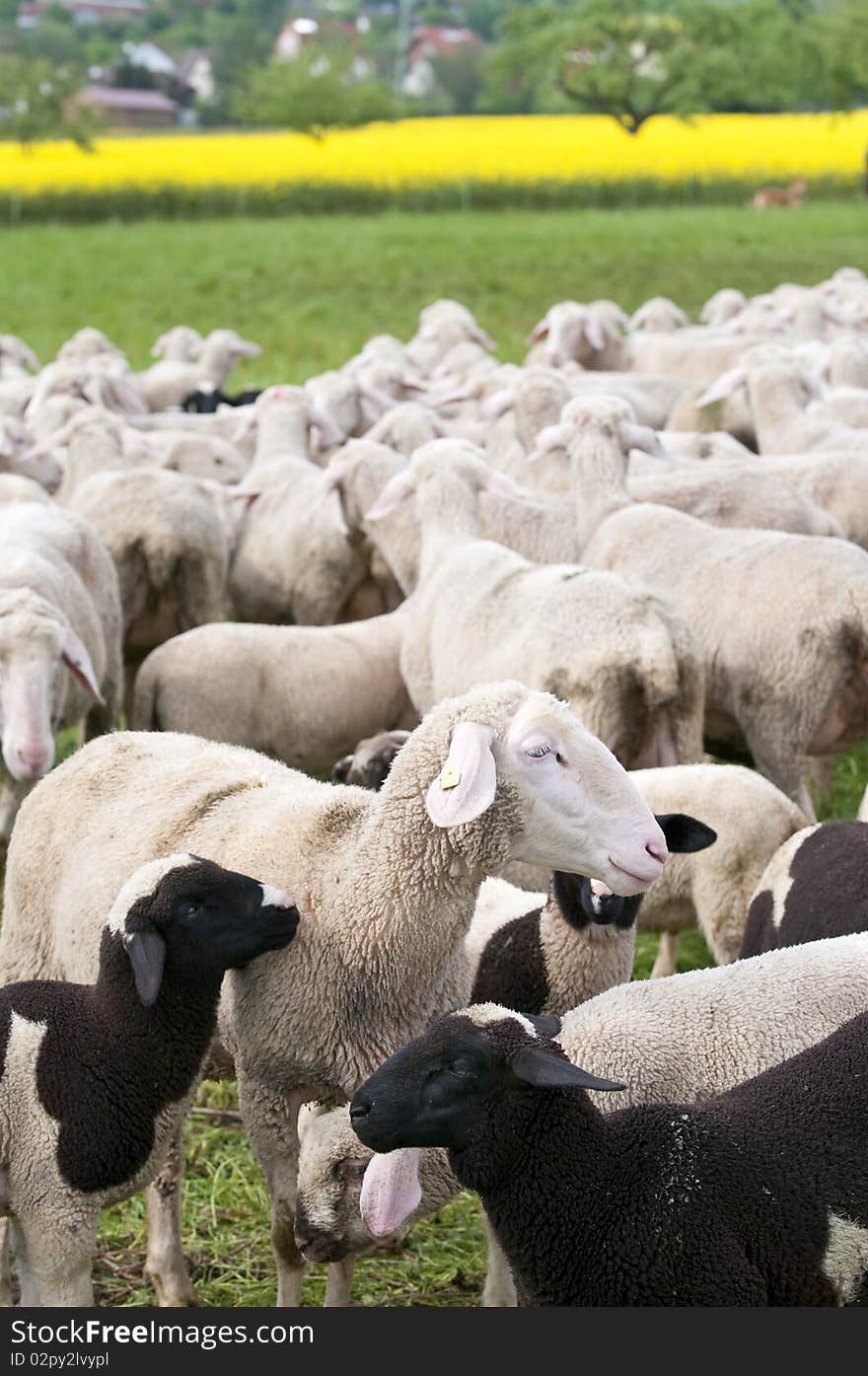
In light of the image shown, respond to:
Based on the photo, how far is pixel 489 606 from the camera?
18.8ft

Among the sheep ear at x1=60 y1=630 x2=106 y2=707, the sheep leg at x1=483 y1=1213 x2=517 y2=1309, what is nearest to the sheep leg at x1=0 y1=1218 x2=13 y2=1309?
the sheep leg at x1=483 y1=1213 x2=517 y2=1309

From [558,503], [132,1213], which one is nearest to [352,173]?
[558,503]

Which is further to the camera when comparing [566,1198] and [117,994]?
[117,994]

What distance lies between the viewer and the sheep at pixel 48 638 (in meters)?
5.13

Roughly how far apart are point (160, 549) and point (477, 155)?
117 feet

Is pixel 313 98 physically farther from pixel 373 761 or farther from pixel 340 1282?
pixel 340 1282

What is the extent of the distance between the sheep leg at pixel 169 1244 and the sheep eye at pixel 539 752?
127 cm

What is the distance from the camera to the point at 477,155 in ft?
134

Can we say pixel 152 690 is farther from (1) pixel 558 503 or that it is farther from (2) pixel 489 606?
(1) pixel 558 503

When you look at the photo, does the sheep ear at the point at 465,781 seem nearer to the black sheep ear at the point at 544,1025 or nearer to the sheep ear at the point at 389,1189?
the black sheep ear at the point at 544,1025

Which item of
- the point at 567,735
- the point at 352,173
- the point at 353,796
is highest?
the point at 567,735

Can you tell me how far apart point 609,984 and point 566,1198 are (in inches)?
45.4

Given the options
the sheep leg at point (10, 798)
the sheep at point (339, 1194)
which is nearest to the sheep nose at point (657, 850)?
the sheep at point (339, 1194)

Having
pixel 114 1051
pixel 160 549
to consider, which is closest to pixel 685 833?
pixel 114 1051
